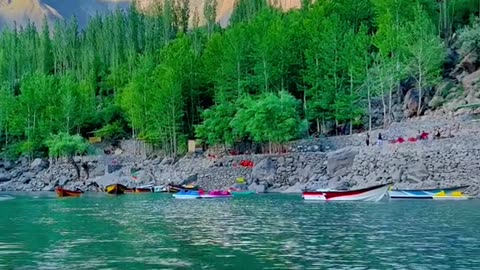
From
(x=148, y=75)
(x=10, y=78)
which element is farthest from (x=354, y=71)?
(x=10, y=78)

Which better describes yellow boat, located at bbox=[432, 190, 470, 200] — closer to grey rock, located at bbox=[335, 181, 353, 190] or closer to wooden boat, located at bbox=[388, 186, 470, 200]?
wooden boat, located at bbox=[388, 186, 470, 200]


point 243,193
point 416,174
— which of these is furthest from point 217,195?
point 416,174

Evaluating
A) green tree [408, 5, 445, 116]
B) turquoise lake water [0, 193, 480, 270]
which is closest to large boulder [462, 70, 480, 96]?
green tree [408, 5, 445, 116]

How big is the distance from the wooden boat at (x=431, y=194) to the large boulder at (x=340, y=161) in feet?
31.7

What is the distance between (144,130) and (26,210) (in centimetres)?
4274

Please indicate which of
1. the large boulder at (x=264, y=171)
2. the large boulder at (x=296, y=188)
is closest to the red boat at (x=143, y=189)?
the large boulder at (x=264, y=171)

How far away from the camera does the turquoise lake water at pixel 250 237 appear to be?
20625 millimetres

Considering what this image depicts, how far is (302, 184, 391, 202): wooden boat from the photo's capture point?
153 feet

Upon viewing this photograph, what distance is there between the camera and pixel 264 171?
63062 mm

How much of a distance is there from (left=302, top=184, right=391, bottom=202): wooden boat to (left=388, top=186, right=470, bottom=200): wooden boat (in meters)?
0.99

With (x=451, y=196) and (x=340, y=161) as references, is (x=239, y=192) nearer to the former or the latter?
(x=340, y=161)

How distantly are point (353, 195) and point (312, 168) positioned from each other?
13221 millimetres

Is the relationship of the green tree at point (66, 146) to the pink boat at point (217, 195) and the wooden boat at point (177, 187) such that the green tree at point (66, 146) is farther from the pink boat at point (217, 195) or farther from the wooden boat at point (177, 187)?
the pink boat at point (217, 195)

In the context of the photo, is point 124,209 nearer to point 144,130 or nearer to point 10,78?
point 144,130
